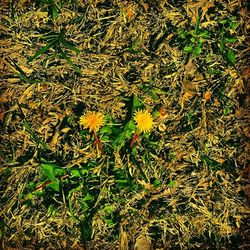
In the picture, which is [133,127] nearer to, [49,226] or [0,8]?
[49,226]

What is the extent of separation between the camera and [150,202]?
91.0 inches

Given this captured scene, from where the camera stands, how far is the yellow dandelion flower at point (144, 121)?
218 cm

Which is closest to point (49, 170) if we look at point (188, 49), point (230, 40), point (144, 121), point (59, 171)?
point (59, 171)

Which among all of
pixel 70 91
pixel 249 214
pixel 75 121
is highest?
pixel 70 91

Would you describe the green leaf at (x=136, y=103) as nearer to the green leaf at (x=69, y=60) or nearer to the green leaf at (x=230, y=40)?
the green leaf at (x=69, y=60)

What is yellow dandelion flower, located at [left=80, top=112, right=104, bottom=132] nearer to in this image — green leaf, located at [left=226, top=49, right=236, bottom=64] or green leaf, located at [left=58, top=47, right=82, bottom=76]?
green leaf, located at [left=58, top=47, right=82, bottom=76]

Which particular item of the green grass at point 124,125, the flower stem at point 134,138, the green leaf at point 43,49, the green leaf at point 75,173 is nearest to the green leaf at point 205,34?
the green grass at point 124,125

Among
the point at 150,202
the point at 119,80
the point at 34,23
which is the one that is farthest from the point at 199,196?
the point at 34,23

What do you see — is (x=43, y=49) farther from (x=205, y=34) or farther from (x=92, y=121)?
(x=205, y=34)

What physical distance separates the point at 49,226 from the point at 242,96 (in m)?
1.78

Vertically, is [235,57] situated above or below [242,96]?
above

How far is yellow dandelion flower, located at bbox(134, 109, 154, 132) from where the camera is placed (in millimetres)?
2184

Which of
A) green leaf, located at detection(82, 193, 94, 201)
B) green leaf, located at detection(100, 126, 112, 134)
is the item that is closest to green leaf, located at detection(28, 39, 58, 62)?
green leaf, located at detection(100, 126, 112, 134)

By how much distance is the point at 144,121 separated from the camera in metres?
2.18
